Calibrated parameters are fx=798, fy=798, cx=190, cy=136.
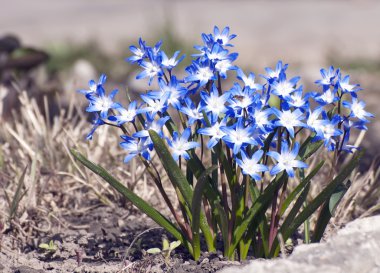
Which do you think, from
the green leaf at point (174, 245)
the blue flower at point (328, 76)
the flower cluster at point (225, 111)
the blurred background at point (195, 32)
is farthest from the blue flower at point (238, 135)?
the blurred background at point (195, 32)

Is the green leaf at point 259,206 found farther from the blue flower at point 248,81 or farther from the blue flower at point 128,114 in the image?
the blue flower at point 128,114

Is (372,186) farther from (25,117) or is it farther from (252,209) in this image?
(25,117)

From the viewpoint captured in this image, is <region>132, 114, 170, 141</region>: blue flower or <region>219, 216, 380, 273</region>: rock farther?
<region>132, 114, 170, 141</region>: blue flower

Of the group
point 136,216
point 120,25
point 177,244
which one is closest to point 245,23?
point 120,25

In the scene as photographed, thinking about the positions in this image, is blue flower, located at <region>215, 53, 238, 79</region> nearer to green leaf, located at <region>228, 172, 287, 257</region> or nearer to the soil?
green leaf, located at <region>228, 172, 287, 257</region>

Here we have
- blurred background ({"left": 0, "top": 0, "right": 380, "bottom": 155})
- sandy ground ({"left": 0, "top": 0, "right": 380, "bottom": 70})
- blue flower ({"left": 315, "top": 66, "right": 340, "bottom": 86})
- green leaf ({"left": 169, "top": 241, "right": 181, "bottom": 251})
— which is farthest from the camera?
sandy ground ({"left": 0, "top": 0, "right": 380, "bottom": 70})

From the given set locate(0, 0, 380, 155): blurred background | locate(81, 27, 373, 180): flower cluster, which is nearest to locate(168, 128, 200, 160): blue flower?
locate(81, 27, 373, 180): flower cluster

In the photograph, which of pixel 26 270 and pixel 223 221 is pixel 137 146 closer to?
pixel 223 221

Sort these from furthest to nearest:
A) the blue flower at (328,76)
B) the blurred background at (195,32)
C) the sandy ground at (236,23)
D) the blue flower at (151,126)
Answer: the sandy ground at (236,23)
the blurred background at (195,32)
the blue flower at (328,76)
the blue flower at (151,126)
